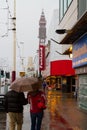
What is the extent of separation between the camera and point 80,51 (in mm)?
24203

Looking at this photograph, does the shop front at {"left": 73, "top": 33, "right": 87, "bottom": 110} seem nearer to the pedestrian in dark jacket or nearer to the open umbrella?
the open umbrella

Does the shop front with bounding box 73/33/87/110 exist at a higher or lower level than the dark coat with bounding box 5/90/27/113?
higher

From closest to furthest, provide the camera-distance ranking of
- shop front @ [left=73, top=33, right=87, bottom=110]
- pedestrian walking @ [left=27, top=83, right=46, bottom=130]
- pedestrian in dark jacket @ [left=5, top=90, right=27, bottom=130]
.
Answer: pedestrian in dark jacket @ [left=5, top=90, right=27, bottom=130], pedestrian walking @ [left=27, top=83, right=46, bottom=130], shop front @ [left=73, top=33, right=87, bottom=110]

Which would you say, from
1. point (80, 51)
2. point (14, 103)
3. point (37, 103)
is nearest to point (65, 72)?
point (80, 51)

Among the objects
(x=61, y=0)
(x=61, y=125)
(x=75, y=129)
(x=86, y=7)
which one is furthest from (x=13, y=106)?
(x=61, y=0)

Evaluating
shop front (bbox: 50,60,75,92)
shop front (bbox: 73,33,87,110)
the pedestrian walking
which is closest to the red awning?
shop front (bbox: 50,60,75,92)

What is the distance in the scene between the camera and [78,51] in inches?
982

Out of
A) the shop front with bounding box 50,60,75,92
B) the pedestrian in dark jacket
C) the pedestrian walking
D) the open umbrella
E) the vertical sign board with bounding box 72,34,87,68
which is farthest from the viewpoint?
the shop front with bounding box 50,60,75,92

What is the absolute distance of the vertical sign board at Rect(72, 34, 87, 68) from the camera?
890 inches

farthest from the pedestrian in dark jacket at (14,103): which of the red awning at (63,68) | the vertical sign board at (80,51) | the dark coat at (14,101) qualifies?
the red awning at (63,68)

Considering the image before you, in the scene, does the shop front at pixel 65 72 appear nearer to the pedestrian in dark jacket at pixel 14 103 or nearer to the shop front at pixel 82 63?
the shop front at pixel 82 63

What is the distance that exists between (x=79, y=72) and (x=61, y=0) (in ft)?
33.9

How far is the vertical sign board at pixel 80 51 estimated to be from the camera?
22.6 m

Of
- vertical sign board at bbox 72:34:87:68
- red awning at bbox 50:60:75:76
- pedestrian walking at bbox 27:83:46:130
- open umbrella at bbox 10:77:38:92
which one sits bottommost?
pedestrian walking at bbox 27:83:46:130
